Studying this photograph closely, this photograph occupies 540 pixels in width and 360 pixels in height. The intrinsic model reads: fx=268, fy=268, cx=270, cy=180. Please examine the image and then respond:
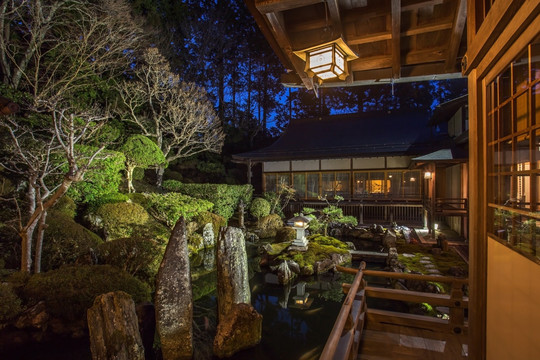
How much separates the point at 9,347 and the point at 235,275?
4445mm

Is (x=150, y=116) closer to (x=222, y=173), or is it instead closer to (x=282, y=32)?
(x=222, y=173)

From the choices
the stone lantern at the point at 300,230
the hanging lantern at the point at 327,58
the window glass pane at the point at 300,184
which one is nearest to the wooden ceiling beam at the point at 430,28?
the hanging lantern at the point at 327,58

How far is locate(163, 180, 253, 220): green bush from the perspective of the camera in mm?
15312

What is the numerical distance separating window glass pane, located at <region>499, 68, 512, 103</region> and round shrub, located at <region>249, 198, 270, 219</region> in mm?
13901

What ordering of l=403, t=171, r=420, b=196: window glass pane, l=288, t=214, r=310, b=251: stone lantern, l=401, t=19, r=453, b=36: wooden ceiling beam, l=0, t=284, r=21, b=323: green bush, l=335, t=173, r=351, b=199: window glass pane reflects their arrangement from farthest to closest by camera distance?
1. l=335, t=173, r=351, b=199: window glass pane
2. l=403, t=171, r=420, b=196: window glass pane
3. l=288, t=214, r=310, b=251: stone lantern
4. l=0, t=284, r=21, b=323: green bush
5. l=401, t=19, r=453, b=36: wooden ceiling beam

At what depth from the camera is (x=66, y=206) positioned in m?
8.59

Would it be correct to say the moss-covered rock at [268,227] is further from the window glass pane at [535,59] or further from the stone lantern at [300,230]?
the window glass pane at [535,59]

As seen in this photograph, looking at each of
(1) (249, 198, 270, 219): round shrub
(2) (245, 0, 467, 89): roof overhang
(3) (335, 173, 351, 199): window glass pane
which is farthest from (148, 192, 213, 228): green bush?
(3) (335, 173, 351, 199): window glass pane

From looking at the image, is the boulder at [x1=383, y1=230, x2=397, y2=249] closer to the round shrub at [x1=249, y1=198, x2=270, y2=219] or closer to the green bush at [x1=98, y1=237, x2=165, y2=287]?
the round shrub at [x1=249, y1=198, x2=270, y2=219]

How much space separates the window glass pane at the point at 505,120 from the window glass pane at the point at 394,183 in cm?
1407

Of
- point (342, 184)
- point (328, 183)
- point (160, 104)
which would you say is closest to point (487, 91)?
point (342, 184)

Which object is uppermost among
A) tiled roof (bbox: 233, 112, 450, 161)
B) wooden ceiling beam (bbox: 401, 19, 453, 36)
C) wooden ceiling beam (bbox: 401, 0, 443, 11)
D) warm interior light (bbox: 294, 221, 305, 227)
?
tiled roof (bbox: 233, 112, 450, 161)

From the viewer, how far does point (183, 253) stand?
5.09 m

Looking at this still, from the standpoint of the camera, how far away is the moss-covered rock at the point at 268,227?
1350 centimetres
